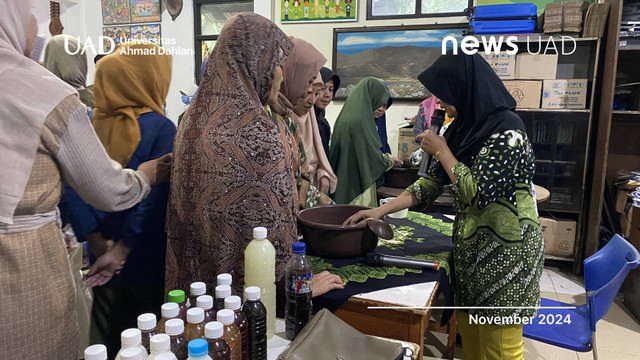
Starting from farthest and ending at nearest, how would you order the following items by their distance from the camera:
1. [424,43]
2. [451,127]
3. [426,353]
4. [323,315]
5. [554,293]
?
[424,43] → [554,293] → [426,353] → [451,127] → [323,315]

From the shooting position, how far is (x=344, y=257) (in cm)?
142

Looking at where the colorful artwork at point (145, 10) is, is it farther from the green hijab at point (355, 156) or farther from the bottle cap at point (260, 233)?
the bottle cap at point (260, 233)

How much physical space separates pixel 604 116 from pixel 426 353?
2.44 metres

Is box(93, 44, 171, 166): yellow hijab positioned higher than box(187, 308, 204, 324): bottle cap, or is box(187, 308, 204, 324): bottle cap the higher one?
box(93, 44, 171, 166): yellow hijab

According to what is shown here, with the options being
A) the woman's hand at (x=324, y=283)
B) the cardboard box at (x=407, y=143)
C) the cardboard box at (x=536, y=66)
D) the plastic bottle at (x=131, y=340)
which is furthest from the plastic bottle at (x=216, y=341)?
the cardboard box at (x=536, y=66)

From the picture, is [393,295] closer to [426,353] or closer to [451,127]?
[451,127]

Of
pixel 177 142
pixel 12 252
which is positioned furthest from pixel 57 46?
pixel 12 252

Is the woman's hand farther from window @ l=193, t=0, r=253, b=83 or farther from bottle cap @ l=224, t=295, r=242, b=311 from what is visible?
window @ l=193, t=0, r=253, b=83

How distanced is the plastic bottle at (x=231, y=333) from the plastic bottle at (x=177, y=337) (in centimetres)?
7

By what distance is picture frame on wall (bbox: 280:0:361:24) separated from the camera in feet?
14.6

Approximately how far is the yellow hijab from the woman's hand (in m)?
0.65

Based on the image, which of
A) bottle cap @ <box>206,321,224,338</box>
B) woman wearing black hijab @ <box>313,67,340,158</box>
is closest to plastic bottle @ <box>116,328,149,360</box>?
bottle cap @ <box>206,321,224,338</box>

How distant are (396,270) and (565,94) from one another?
297cm

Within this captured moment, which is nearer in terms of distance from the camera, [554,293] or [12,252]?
[12,252]
